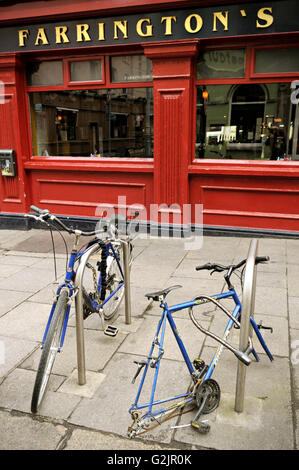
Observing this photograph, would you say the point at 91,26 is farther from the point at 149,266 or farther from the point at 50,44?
the point at 149,266

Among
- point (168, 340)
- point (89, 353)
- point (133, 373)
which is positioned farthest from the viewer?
point (168, 340)

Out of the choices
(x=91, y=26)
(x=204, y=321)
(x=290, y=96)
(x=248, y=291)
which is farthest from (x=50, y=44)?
(x=248, y=291)

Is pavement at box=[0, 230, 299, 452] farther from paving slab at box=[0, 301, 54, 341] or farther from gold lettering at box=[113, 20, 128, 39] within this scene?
gold lettering at box=[113, 20, 128, 39]

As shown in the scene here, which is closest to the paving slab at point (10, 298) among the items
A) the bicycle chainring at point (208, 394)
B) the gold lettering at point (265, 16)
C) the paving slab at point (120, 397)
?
the paving slab at point (120, 397)

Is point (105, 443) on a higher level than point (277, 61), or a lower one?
lower

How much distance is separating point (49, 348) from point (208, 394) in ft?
3.76

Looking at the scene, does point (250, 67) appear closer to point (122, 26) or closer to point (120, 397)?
point (122, 26)

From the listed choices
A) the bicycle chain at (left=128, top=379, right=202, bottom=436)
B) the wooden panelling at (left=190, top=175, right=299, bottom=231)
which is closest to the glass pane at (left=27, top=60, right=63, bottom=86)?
the wooden panelling at (left=190, top=175, right=299, bottom=231)

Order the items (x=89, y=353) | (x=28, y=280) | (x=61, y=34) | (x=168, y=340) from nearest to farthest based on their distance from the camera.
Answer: (x=89, y=353), (x=168, y=340), (x=28, y=280), (x=61, y=34)

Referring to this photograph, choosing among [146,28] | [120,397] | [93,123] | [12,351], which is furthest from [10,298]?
[146,28]

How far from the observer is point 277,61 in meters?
6.45

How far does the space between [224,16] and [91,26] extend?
2.32m

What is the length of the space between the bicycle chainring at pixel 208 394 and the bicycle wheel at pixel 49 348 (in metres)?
1.08

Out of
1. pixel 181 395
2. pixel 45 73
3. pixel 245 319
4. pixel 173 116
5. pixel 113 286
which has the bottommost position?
pixel 181 395
